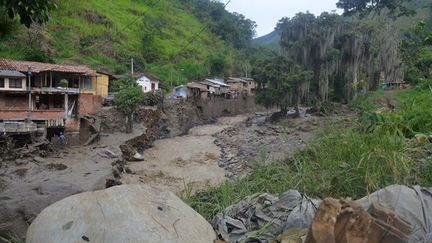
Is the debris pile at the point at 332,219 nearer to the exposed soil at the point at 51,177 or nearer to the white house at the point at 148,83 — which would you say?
the exposed soil at the point at 51,177

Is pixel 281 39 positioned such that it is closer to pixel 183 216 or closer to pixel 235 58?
pixel 235 58

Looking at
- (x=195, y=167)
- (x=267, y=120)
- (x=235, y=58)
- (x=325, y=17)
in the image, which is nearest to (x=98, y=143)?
(x=195, y=167)

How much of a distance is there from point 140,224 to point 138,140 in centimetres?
2498

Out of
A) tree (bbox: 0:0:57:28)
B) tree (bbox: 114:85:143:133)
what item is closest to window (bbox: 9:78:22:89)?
tree (bbox: 114:85:143:133)

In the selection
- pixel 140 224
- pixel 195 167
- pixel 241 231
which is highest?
pixel 140 224

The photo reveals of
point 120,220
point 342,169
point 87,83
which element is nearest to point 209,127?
point 87,83

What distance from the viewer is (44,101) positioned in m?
24.9

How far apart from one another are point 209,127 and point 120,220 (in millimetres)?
36693

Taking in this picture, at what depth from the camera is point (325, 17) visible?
36281 millimetres

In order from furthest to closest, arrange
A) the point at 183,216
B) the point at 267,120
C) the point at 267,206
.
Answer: the point at 267,120 → the point at 267,206 → the point at 183,216

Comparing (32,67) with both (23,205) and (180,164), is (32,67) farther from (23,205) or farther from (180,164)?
(23,205)

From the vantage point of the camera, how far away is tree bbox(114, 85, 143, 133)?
26.6 meters

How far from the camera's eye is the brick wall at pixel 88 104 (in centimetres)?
2585

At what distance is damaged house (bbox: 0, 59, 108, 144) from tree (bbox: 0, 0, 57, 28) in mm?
16630
